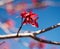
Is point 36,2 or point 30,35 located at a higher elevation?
point 36,2

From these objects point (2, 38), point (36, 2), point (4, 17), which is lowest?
point (2, 38)

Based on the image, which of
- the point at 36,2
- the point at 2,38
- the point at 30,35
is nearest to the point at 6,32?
the point at 2,38

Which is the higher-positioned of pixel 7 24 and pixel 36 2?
pixel 36 2

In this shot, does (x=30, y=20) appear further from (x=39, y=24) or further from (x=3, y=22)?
(x=3, y=22)

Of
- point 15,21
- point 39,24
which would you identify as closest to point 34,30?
Answer: point 39,24

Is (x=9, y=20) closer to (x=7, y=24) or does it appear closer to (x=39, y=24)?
(x=7, y=24)

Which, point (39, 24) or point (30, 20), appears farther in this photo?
point (39, 24)
